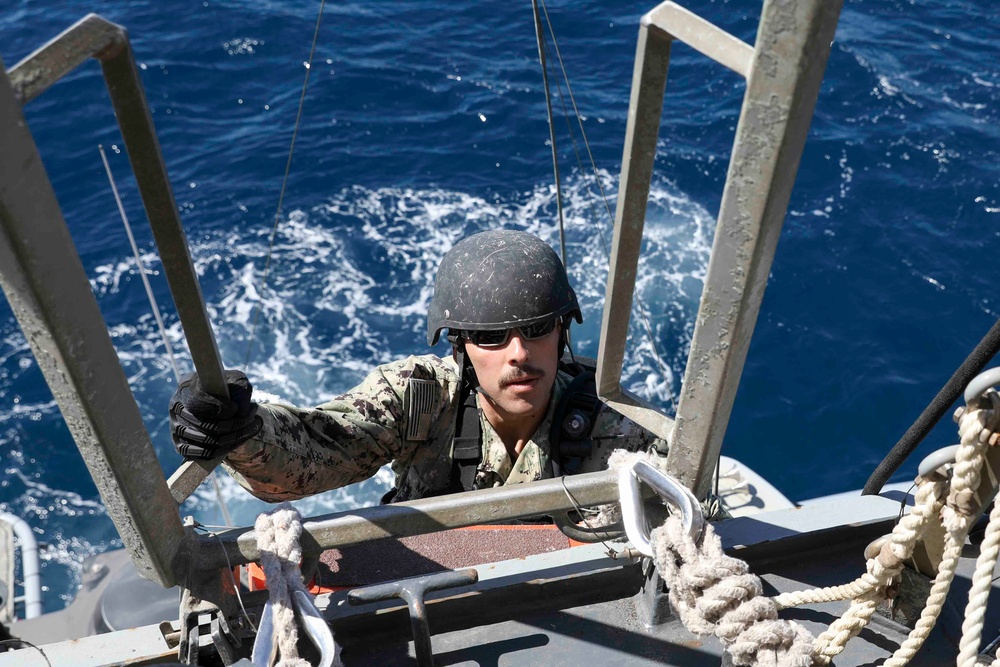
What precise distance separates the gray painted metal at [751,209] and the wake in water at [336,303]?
692 cm

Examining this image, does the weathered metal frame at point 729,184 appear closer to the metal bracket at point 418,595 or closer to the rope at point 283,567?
the metal bracket at point 418,595

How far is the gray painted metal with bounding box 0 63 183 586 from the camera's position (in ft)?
4.39

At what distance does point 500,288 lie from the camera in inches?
140

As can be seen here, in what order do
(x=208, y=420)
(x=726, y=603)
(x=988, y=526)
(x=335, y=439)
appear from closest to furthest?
(x=988, y=526) → (x=726, y=603) → (x=208, y=420) → (x=335, y=439)

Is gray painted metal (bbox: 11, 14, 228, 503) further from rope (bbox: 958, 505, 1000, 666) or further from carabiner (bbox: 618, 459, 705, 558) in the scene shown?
rope (bbox: 958, 505, 1000, 666)

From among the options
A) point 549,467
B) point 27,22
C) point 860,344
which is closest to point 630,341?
point 860,344

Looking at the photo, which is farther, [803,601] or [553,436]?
[553,436]

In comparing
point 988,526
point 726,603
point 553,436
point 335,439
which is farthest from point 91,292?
point 553,436

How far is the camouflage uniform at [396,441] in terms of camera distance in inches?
124

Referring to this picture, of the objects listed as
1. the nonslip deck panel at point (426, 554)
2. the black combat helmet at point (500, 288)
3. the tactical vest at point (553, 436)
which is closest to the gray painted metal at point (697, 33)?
the nonslip deck panel at point (426, 554)

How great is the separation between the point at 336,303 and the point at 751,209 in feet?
30.7

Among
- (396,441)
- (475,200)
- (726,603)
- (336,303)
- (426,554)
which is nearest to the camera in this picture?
(726,603)

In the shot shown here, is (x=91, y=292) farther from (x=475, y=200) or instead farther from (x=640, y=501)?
(x=475, y=200)

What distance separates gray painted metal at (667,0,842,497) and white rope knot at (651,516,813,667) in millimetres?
203
